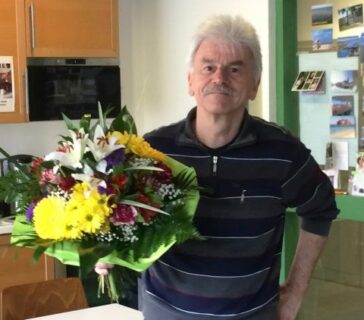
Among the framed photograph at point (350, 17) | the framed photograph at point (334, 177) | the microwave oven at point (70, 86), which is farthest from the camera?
the microwave oven at point (70, 86)

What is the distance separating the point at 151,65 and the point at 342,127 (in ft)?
5.13

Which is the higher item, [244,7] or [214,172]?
[244,7]

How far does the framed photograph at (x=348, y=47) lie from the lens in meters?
3.33

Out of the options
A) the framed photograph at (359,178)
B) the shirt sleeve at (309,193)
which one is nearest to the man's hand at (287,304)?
the shirt sleeve at (309,193)

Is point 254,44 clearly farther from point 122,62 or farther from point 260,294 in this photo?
point 122,62

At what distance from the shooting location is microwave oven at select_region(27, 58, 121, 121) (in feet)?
13.3

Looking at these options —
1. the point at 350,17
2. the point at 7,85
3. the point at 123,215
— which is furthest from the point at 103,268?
the point at 7,85

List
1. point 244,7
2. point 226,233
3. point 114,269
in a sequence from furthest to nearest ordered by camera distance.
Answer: point 244,7
point 226,233
point 114,269

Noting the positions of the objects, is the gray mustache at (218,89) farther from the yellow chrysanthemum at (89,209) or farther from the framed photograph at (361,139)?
the framed photograph at (361,139)

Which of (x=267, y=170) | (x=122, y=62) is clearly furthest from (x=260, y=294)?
(x=122, y=62)

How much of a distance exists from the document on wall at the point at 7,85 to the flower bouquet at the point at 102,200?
2361mm

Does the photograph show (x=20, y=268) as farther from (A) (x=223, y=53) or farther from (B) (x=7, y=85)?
(A) (x=223, y=53)

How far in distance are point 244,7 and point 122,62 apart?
119cm

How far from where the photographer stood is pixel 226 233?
188cm
